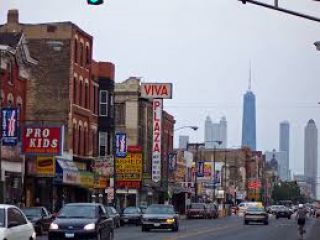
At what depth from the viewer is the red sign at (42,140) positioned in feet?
172

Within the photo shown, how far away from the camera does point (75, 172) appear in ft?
203

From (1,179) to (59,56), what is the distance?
1762cm

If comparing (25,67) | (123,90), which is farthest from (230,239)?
(123,90)

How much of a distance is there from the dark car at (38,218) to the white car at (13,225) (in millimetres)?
19402

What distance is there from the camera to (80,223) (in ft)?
94.8

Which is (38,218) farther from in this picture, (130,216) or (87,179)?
(87,179)

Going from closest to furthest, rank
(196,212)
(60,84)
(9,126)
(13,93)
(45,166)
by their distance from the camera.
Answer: (9,126), (13,93), (45,166), (60,84), (196,212)

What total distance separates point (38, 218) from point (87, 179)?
918 inches

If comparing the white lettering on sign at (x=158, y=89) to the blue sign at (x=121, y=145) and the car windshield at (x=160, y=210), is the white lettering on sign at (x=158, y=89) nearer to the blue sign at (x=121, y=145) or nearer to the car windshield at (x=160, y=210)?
the blue sign at (x=121, y=145)

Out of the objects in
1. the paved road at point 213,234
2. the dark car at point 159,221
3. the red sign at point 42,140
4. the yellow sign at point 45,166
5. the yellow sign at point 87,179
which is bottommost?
the paved road at point 213,234

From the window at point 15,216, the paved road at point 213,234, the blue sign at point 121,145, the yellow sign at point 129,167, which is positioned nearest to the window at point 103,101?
the yellow sign at point 129,167

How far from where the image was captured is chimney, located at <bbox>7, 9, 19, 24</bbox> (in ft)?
220

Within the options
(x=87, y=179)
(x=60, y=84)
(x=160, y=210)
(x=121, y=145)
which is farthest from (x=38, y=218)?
(x=121, y=145)

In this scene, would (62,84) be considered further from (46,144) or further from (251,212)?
(251,212)
